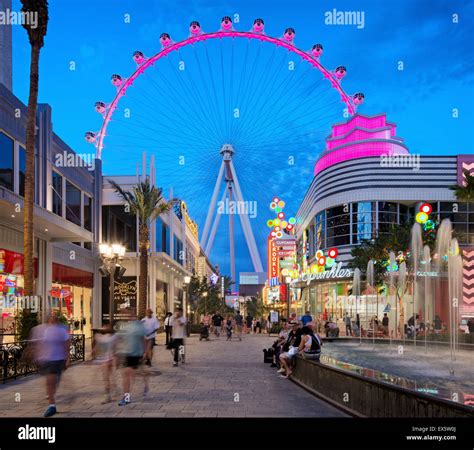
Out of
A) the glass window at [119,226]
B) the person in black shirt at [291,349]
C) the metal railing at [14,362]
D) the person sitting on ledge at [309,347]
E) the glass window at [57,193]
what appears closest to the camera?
the person sitting on ledge at [309,347]

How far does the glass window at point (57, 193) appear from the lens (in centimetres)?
2975

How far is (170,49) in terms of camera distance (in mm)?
47469

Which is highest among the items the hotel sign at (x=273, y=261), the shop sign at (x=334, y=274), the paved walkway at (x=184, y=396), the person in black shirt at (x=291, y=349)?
the hotel sign at (x=273, y=261)

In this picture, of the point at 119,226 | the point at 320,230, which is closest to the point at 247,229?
the point at 320,230

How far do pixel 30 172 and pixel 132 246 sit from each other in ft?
84.6

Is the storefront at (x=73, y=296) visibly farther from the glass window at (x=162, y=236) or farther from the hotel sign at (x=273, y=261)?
the hotel sign at (x=273, y=261)

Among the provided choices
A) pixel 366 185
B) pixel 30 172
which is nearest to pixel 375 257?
pixel 366 185
